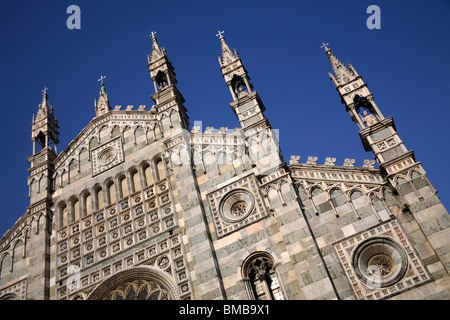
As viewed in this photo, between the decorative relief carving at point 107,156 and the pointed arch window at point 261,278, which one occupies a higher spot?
the decorative relief carving at point 107,156

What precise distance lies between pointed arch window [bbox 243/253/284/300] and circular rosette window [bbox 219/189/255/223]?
1816 mm

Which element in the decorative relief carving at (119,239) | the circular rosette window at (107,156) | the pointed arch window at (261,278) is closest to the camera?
the pointed arch window at (261,278)

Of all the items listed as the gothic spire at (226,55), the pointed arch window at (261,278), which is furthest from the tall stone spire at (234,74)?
the pointed arch window at (261,278)

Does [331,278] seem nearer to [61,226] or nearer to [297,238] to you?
[297,238]

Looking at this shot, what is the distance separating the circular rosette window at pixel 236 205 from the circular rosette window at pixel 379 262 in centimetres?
438

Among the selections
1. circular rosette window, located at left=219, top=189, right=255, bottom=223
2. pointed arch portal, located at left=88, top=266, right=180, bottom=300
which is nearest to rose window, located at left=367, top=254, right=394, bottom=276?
circular rosette window, located at left=219, top=189, right=255, bottom=223

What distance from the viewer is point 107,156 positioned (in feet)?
74.2

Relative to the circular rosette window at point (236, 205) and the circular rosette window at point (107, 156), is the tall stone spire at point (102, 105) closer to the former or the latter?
the circular rosette window at point (107, 156)

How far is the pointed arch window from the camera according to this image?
15.9 meters

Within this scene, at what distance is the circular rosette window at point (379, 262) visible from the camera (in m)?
14.8

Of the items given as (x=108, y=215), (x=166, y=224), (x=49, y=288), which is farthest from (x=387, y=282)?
(x=49, y=288)

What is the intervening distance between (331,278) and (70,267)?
36.1ft

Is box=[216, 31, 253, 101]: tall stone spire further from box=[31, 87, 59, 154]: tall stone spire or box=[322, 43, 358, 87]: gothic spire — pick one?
box=[31, 87, 59, 154]: tall stone spire
